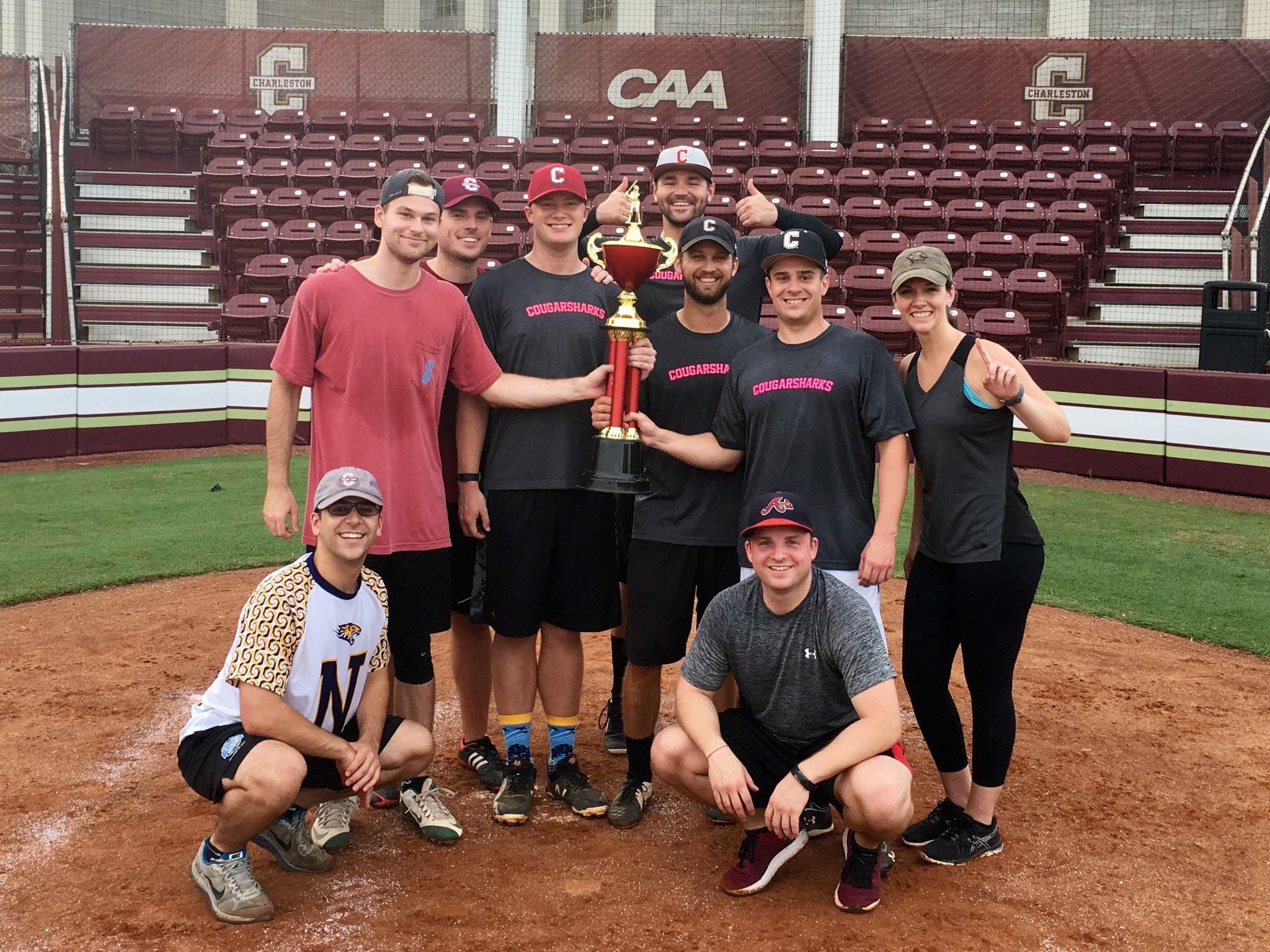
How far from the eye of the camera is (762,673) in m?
4.09

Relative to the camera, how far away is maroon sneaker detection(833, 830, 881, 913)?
395cm

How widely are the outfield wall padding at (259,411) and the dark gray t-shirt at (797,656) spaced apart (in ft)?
31.6

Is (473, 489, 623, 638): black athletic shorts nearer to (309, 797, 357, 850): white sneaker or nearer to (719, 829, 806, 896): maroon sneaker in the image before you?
(309, 797, 357, 850): white sneaker

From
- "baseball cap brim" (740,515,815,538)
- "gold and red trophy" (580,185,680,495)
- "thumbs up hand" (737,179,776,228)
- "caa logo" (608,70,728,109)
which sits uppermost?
"caa logo" (608,70,728,109)

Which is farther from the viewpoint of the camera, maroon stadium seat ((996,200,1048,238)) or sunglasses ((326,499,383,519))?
maroon stadium seat ((996,200,1048,238))

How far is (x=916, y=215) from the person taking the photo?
734 inches

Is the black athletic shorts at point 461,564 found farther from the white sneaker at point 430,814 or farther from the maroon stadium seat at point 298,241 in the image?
the maroon stadium seat at point 298,241

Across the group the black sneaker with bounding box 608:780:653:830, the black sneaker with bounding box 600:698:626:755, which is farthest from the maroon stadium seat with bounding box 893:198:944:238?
the black sneaker with bounding box 608:780:653:830

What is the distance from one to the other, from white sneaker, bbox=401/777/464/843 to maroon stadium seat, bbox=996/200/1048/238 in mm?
16089

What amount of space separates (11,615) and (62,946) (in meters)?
4.51

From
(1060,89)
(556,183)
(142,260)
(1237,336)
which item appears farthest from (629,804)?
(1060,89)

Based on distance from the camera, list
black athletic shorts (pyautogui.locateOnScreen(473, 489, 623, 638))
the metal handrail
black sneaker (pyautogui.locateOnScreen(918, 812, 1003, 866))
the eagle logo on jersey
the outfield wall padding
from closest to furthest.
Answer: the eagle logo on jersey < black sneaker (pyautogui.locateOnScreen(918, 812, 1003, 866)) < black athletic shorts (pyautogui.locateOnScreen(473, 489, 623, 638)) < the outfield wall padding < the metal handrail

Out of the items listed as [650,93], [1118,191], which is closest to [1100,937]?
[1118,191]

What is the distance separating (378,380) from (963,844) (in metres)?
2.83
